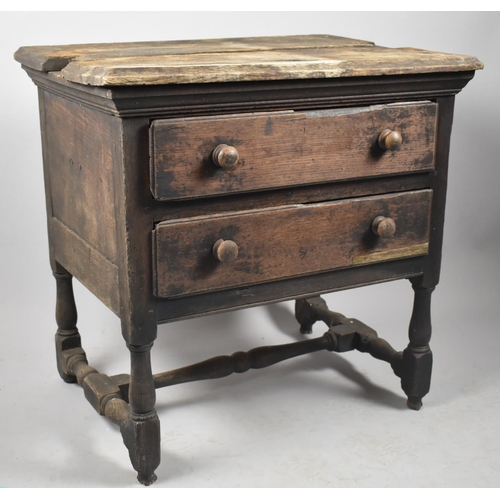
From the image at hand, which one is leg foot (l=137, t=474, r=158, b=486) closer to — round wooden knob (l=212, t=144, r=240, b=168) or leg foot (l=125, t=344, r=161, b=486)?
leg foot (l=125, t=344, r=161, b=486)

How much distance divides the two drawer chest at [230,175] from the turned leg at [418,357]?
0.01 m

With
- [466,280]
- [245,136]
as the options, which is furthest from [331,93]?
[466,280]

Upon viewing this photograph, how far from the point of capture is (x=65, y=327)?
3115mm

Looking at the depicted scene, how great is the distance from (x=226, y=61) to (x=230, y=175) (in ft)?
0.93

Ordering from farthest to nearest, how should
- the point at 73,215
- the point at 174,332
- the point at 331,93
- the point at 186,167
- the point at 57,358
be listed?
the point at 174,332 → the point at 57,358 → the point at 73,215 → the point at 331,93 → the point at 186,167

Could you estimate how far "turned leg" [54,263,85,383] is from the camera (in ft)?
10.0

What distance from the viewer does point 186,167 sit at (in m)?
2.29

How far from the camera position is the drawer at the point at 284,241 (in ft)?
7.78

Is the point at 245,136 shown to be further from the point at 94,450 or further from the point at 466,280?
the point at 466,280

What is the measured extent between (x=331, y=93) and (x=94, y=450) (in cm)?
118

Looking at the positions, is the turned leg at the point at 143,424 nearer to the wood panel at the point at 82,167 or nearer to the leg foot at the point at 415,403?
the wood panel at the point at 82,167

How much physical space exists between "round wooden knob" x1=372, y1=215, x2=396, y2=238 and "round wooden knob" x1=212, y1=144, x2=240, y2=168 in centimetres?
49

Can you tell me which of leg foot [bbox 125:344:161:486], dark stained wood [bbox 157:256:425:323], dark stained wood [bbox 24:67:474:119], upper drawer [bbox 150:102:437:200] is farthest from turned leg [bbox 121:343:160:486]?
dark stained wood [bbox 24:67:474:119]

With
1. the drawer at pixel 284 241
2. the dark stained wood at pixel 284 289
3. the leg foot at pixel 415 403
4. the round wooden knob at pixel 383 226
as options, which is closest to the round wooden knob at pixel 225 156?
the drawer at pixel 284 241
